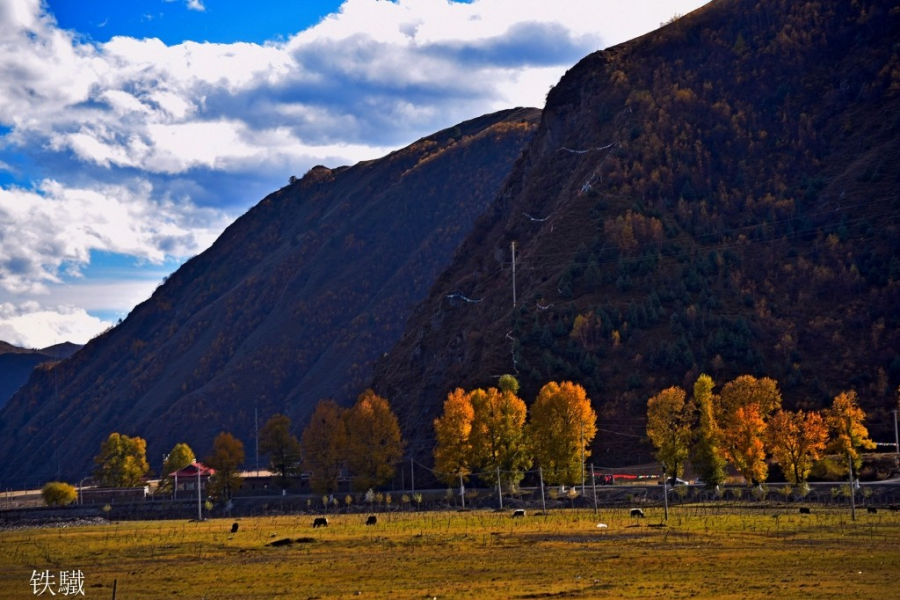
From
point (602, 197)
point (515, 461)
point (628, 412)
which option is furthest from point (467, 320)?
point (515, 461)

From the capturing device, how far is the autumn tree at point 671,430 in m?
116

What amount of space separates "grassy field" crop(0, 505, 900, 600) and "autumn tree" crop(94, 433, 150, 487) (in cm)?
7669

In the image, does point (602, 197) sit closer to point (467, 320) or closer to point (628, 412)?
point (467, 320)

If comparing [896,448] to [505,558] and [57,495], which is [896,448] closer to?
[505,558]

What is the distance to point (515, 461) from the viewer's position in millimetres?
122188

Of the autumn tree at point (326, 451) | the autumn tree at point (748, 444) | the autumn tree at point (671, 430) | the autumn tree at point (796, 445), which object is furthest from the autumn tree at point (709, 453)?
the autumn tree at point (326, 451)

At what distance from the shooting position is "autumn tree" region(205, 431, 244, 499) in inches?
5935

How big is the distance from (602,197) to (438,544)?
11776cm

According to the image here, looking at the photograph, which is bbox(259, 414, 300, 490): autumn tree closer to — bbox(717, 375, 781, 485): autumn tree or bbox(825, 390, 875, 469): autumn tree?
bbox(717, 375, 781, 485): autumn tree

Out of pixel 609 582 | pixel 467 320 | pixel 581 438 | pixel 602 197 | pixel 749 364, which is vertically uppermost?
pixel 602 197

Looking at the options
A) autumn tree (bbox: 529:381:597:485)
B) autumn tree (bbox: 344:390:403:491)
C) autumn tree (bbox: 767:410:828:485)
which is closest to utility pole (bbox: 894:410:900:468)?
autumn tree (bbox: 767:410:828:485)

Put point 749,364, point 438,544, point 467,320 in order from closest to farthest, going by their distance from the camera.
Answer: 1. point 438,544
2. point 749,364
3. point 467,320

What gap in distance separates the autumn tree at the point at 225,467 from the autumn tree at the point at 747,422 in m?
67.2

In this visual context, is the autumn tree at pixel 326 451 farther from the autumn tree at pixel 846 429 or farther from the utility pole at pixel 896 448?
the utility pole at pixel 896 448
